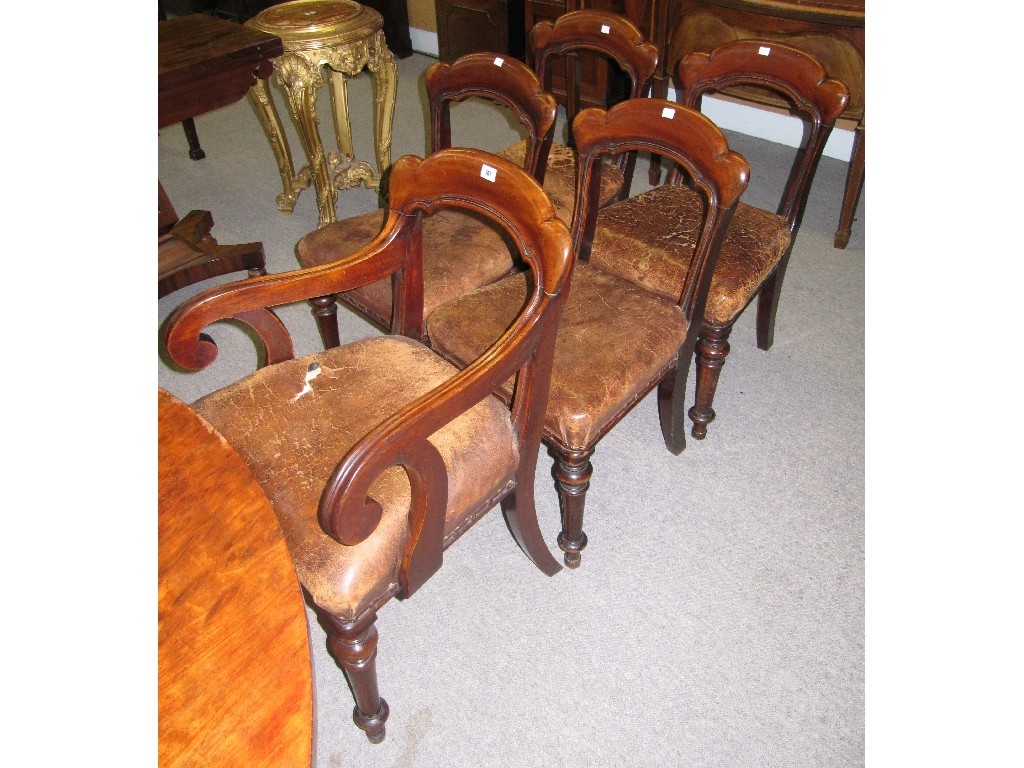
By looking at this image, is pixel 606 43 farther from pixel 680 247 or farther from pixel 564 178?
pixel 680 247

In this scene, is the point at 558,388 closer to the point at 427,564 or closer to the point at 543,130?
the point at 427,564

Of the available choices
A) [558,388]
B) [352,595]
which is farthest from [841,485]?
[352,595]

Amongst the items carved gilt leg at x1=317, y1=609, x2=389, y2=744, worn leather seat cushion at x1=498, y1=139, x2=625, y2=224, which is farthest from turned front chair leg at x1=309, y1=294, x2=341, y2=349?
carved gilt leg at x1=317, y1=609, x2=389, y2=744

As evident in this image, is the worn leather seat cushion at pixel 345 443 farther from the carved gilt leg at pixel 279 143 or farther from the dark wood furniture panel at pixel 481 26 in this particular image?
the dark wood furniture panel at pixel 481 26

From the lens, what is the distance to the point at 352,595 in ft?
3.28

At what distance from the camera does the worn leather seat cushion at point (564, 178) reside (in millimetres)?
1949

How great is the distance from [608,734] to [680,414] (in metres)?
0.77

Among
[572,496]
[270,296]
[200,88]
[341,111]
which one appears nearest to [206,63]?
[200,88]

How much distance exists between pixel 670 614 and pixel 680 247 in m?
0.87

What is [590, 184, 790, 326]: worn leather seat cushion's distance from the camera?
165 cm

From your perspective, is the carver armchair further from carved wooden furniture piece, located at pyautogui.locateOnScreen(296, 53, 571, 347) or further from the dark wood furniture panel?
the dark wood furniture panel

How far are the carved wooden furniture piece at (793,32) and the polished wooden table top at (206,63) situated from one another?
1.45 meters

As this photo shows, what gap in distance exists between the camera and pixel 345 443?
1.12 metres

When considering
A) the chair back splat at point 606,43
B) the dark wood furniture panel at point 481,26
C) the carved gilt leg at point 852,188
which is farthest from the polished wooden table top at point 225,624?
the dark wood furniture panel at point 481,26
